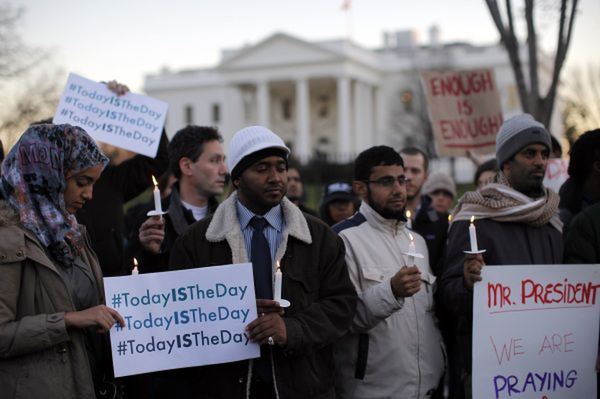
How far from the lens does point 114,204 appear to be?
5.25 metres

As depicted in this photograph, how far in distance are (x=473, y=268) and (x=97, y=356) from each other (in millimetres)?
1884

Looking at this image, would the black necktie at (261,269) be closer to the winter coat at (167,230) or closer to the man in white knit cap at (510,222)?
the winter coat at (167,230)

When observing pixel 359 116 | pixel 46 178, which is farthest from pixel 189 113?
pixel 46 178

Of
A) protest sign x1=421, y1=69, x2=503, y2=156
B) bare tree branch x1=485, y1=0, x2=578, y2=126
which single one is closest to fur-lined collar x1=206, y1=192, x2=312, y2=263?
Answer: protest sign x1=421, y1=69, x2=503, y2=156

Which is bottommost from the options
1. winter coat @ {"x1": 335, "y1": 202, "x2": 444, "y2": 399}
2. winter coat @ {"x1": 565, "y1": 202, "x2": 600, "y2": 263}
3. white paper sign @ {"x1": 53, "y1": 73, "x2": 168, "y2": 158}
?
winter coat @ {"x1": 335, "y1": 202, "x2": 444, "y2": 399}

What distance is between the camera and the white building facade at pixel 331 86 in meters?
69.1

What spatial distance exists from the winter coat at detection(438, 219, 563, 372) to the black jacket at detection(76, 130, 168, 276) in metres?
2.17

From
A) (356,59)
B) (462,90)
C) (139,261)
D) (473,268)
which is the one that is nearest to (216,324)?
(139,261)

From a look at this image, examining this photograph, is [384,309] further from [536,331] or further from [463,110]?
[463,110]

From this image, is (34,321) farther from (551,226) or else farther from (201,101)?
(201,101)

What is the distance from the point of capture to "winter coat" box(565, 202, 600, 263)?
4.21 meters

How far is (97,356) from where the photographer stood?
3.54m

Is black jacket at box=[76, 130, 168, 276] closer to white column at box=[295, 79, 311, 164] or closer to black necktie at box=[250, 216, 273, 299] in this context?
black necktie at box=[250, 216, 273, 299]

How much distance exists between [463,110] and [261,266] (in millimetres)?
5109
